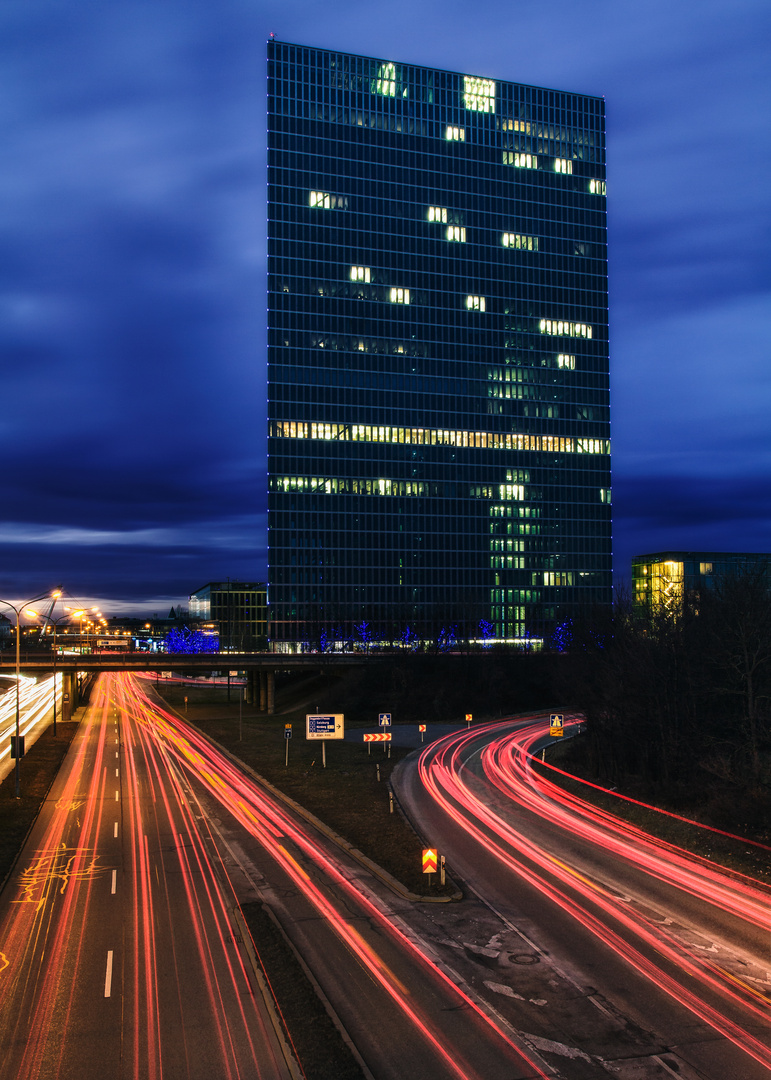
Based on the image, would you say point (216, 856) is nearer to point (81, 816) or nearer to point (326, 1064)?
point (81, 816)

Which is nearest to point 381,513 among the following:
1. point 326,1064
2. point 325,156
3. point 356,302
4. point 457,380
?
point 457,380

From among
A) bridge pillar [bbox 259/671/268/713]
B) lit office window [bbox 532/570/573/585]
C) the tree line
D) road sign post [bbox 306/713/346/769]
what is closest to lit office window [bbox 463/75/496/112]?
lit office window [bbox 532/570/573/585]

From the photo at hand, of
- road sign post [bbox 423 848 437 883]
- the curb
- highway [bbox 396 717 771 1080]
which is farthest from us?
road sign post [bbox 423 848 437 883]

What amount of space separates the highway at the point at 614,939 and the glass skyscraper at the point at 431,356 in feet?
369

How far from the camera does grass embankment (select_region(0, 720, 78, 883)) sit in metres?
33.7

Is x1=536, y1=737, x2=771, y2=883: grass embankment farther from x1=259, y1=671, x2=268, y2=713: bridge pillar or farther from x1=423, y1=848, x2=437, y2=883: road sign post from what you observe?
x1=259, y1=671, x2=268, y2=713: bridge pillar

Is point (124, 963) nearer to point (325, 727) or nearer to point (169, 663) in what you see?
point (325, 727)

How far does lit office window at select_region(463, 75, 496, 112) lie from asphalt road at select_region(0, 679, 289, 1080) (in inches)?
7040

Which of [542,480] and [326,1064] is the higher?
[542,480]

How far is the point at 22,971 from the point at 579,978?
14.7 m

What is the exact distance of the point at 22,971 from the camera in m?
20.9

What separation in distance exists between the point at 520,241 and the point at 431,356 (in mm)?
35864

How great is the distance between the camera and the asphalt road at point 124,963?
53.9 feet

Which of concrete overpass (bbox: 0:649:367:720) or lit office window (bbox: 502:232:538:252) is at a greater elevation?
lit office window (bbox: 502:232:538:252)
